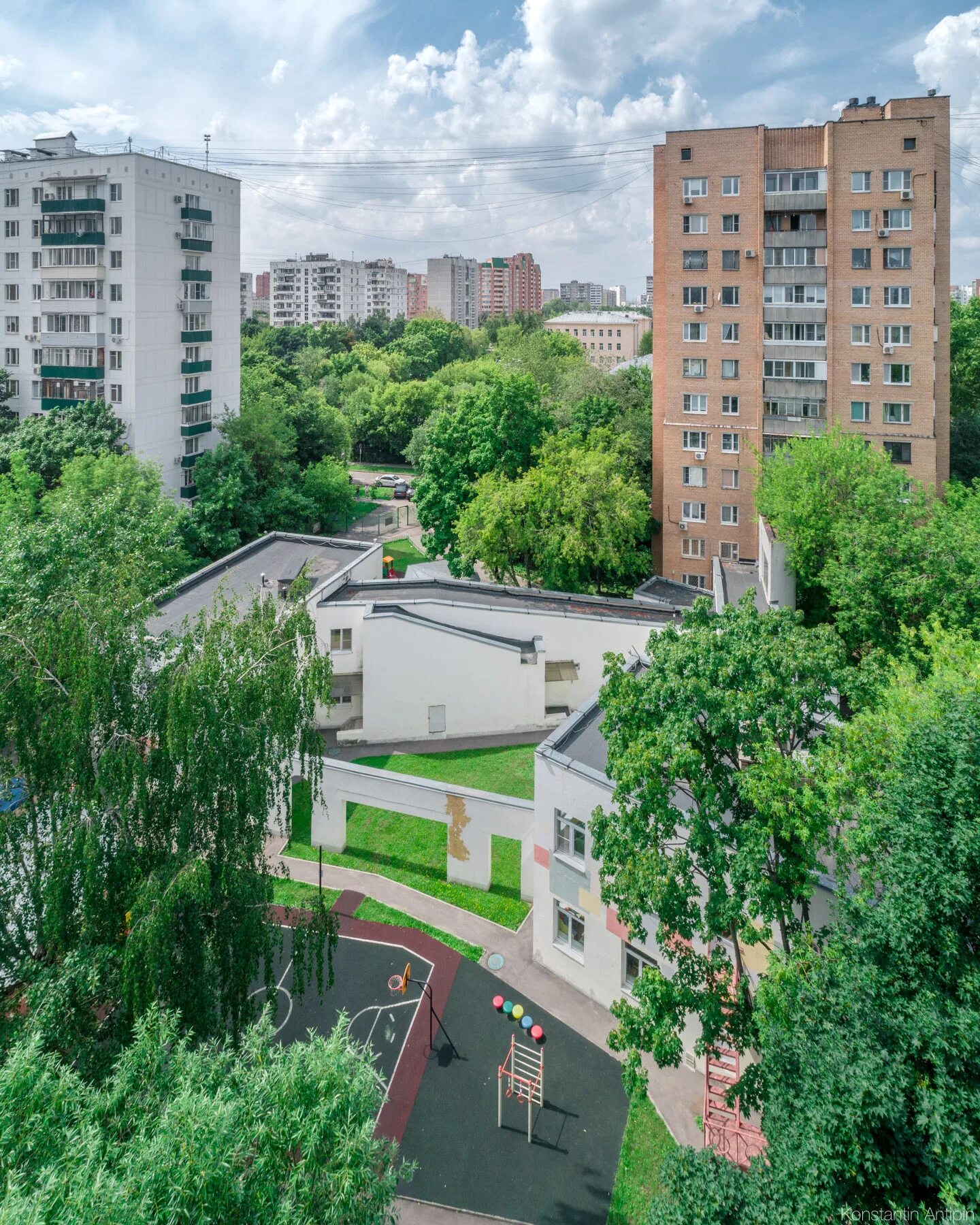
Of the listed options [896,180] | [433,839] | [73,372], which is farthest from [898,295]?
[73,372]

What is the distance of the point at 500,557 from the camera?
3522 cm

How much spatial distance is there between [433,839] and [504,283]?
168589mm

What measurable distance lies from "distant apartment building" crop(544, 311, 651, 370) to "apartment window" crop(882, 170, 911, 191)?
291 ft

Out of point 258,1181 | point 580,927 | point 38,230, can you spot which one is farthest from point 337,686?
point 38,230

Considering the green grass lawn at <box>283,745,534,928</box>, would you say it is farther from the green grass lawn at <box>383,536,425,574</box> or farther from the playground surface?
the green grass lawn at <box>383,536,425,574</box>

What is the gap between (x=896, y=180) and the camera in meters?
35.4

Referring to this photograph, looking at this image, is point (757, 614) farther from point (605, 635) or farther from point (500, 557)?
point (500, 557)

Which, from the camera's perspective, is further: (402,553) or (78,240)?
(402,553)

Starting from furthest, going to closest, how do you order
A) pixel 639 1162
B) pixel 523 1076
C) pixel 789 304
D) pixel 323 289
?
pixel 323 289 < pixel 789 304 < pixel 523 1076 < pixel 639 1162

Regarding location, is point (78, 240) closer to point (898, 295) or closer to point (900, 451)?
point (898, 295)

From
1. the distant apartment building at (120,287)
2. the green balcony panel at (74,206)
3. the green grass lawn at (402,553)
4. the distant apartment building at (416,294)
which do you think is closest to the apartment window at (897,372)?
the green grass lawn at (402,553)

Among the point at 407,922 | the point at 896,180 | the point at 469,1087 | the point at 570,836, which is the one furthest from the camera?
the point at 896,180

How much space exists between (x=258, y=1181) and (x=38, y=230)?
168ft

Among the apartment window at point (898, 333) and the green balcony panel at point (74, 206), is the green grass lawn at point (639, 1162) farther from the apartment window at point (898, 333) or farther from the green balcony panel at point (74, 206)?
the green balcony panel at point (74, 206)
